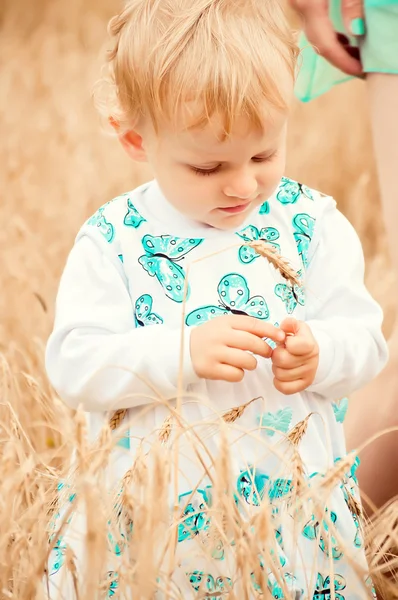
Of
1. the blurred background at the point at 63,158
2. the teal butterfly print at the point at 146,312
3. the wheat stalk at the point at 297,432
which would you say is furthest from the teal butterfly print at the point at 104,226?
the blurred background at the point at 63,158

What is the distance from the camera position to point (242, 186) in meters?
1.49

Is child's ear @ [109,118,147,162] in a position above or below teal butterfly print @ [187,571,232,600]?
above

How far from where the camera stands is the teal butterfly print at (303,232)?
167 centimetres

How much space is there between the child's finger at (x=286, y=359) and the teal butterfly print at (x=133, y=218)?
338 mm

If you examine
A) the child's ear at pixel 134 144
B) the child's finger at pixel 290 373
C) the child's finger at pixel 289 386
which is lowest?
the child's finger at pixel 289 386

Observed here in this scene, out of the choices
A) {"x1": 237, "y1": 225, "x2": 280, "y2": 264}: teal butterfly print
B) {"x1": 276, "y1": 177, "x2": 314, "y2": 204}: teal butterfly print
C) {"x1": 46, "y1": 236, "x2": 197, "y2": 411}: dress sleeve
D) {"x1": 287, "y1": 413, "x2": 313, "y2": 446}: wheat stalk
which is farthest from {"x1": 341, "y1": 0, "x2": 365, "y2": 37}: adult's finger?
{"x1": 287, "y1": 413, "x2": 313, "y2": 446}: wheat stalk

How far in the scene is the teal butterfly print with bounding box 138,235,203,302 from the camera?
1590 mm

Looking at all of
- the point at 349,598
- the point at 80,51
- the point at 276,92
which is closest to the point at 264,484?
the point at 349,598

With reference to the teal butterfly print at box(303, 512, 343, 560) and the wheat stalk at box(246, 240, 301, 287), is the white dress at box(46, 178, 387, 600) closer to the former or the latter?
the teal butterfly print at box(303, 512, 343, 560)

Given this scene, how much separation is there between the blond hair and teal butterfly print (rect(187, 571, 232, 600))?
0.71m

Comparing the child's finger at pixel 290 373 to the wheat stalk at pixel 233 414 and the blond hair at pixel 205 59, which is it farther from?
the blond hair at pixel 205 59

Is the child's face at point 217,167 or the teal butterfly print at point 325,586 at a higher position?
the child's face at point 217,167

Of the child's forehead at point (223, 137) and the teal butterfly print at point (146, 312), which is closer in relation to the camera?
the child's forehead at point (223, 137)

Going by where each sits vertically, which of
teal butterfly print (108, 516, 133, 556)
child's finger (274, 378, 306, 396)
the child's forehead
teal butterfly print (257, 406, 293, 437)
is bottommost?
teal butterfly print (108, 516, 133, 556)
